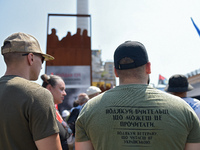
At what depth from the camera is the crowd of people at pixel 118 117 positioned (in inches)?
59.4

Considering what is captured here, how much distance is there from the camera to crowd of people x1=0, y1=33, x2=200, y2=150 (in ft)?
4.95

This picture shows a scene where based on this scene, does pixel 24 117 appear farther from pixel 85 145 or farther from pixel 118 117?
pixel 118 117

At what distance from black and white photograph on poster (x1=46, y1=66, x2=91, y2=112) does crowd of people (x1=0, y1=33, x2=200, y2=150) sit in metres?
7.59

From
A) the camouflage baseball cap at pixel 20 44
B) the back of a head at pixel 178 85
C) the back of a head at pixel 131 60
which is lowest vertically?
the back of a head at pixel 178 85

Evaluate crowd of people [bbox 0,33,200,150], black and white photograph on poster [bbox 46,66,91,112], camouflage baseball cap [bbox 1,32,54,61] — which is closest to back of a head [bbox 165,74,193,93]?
crowd of people [bbox 0,33,200,150]

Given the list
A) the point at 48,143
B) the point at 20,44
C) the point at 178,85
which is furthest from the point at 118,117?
the point at 178,85

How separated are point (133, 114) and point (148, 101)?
0.48 feet

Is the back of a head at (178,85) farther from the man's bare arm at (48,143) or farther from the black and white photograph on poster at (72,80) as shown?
the black and white photograph on poster at (72,80)

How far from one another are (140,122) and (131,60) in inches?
18.7

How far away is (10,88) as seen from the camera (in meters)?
1.72

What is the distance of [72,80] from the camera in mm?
9641

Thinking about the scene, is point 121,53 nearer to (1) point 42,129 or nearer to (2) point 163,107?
(2) point 163,107

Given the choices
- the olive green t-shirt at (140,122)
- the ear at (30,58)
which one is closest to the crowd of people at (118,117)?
the olive green t-shirt at (140,122)

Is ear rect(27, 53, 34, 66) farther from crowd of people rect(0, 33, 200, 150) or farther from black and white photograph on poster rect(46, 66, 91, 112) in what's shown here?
black and white photograph on poster rect(46, 66, 91, 112)
